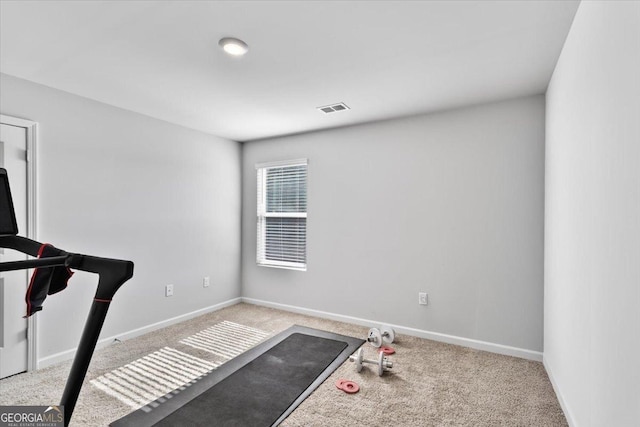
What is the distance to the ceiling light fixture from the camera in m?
2.00

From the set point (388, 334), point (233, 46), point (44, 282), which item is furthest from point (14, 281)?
point (388, 334)

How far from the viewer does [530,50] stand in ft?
6.99

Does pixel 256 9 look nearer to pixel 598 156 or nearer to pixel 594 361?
pixel 598 156

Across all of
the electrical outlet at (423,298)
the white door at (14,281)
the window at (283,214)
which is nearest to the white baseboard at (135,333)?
the white door at (14,281)

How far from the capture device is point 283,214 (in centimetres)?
434

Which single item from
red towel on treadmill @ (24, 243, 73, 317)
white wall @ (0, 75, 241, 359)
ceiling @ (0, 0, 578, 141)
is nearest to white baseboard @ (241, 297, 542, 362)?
white wall @ (0, 75, 241, 359)

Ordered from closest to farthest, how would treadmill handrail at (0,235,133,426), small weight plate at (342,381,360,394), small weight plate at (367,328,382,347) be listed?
treadmill handrail at (0,235,133,426), small weight plate at (342,381,360,394), small weight plate at (367,328,382,347)

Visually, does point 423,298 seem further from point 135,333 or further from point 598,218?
point 135,333

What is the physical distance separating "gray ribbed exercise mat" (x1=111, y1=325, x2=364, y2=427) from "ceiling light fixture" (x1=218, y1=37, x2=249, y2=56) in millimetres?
2334

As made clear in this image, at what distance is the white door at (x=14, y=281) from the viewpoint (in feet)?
8.02

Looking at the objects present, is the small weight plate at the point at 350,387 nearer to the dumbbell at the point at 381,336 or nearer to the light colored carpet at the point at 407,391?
the light colored carpet at the point at 407,391

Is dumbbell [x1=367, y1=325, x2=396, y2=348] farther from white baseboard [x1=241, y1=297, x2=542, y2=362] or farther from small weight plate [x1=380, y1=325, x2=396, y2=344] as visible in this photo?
white baseboard [x1=241, y1=297, x2=542, y2=362]

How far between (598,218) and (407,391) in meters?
1.66

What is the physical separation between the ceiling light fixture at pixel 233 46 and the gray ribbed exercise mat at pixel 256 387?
2.33 metres
